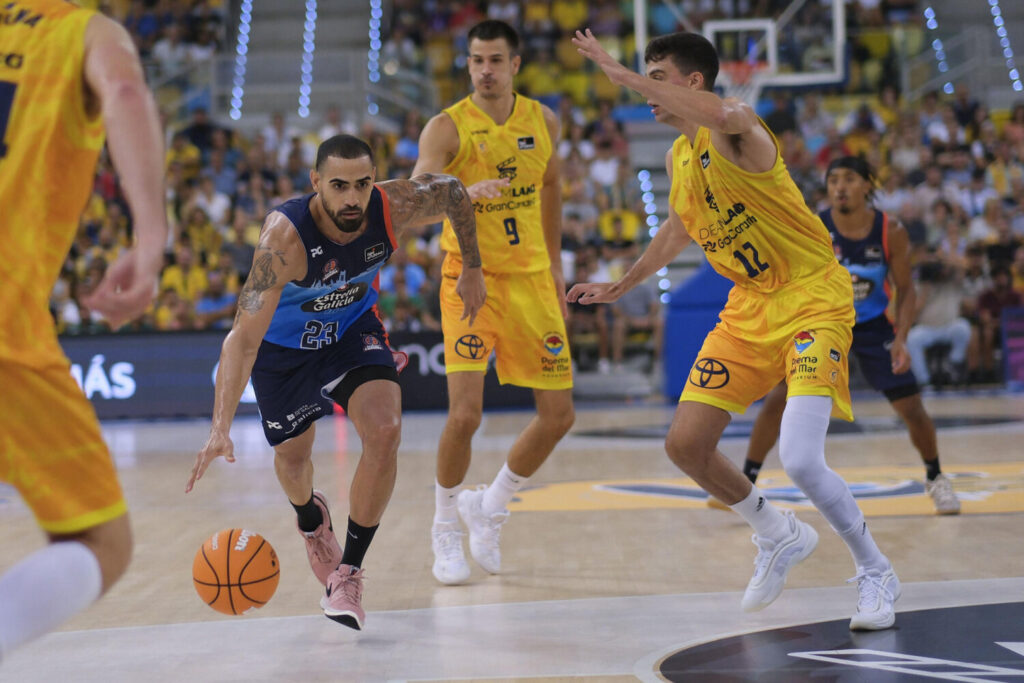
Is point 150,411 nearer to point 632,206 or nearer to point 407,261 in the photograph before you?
point 407,261

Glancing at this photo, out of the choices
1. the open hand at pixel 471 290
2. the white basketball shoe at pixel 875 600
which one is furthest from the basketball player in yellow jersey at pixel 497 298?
the white basketball shoe at pixel 875 600

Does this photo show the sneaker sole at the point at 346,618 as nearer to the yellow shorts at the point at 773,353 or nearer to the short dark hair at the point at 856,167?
the yellow shorts at the point at 773,353

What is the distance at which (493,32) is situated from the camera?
5664 millimetres

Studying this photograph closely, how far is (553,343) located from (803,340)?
5.20 feet

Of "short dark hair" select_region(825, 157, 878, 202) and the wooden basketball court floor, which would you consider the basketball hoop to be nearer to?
the wooden basketball court floor

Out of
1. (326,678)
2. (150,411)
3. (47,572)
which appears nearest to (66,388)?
(47,572)

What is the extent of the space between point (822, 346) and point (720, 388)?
0.42m

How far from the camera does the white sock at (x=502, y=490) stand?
18.6 feet

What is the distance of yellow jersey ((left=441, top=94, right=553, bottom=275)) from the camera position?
5.74 meters

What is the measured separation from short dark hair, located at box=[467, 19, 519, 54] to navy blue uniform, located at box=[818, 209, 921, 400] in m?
2.27

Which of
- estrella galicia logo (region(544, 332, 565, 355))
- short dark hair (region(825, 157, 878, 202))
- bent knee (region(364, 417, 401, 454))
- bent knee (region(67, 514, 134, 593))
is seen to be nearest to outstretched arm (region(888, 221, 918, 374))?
short dark hair (region(825, 157, 878, 202))

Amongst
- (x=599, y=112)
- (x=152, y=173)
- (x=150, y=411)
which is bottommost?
(x=150, y=411)

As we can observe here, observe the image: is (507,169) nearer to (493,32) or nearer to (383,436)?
(493,32)

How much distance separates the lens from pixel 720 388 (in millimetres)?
4562
